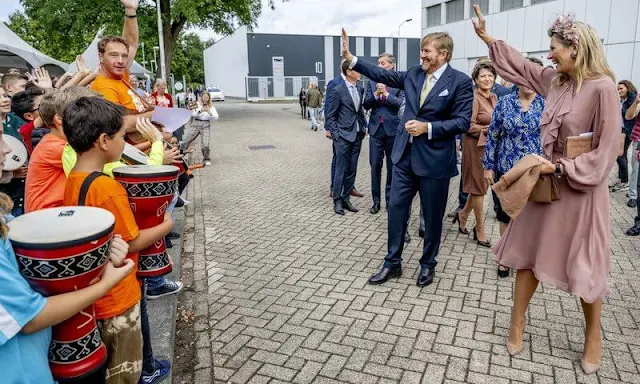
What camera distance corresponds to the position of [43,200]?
269cm

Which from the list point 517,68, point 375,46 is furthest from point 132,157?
point 375,46

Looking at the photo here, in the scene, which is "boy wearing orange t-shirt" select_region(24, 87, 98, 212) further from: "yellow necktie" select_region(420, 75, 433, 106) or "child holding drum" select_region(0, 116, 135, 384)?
"yellow necktie" select_region(420, 75, 433, 106)

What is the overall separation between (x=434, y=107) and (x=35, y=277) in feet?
11.0

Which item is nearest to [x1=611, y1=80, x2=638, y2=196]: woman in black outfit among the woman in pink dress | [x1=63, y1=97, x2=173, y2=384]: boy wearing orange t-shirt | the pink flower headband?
the woman in pink dress

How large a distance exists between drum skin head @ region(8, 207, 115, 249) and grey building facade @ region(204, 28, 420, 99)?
5206cm

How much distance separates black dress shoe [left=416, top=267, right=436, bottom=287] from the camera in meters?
4.41

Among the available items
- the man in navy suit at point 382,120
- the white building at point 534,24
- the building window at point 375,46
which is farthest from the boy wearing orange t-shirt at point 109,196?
the building window at point 375,46

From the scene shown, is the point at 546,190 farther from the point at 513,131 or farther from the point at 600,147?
the point at 513,131

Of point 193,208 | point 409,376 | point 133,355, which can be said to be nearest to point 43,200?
point 133,355

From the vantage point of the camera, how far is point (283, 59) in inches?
2089

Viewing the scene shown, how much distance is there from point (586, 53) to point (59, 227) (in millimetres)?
2866

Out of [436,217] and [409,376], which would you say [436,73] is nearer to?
[436,217]

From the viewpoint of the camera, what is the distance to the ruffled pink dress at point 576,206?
9.28ft

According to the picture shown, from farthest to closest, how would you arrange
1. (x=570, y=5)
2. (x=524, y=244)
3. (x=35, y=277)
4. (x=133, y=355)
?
(x=570, y=5) < (x=524, y=244) < (x=133, y=355) < (x=35, y=277)
